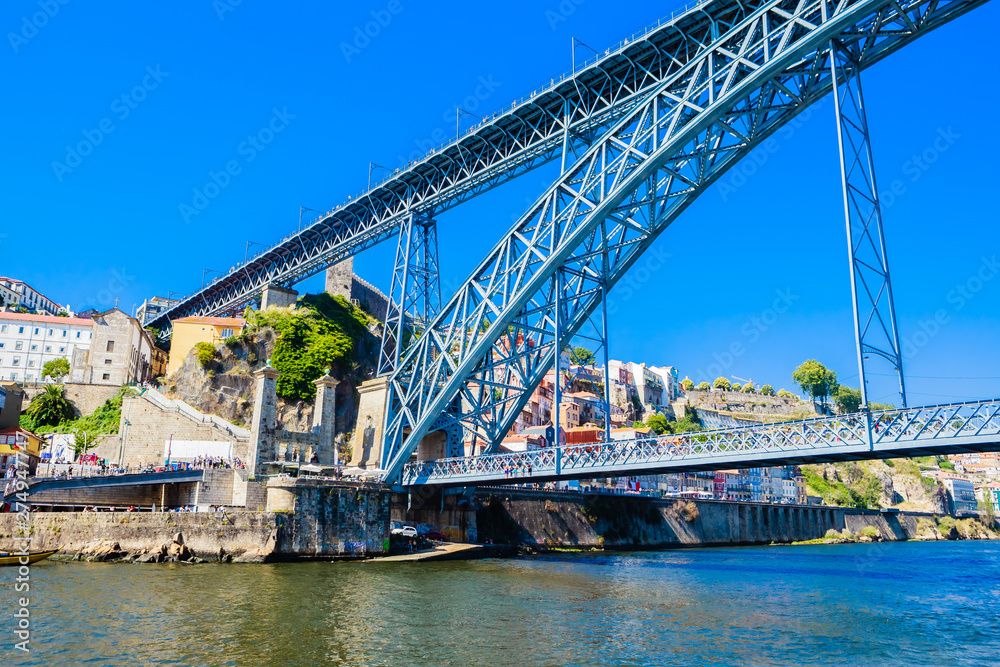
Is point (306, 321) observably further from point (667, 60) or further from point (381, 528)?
point (667, 60)

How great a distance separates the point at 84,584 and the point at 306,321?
32071mm

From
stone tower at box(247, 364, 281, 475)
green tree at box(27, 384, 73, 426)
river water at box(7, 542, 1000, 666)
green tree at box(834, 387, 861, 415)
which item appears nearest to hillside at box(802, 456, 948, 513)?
green tree at box(834, 387, 861, 415)

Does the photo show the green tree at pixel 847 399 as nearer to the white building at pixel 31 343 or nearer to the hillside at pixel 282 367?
the hillside at pixel 282 367

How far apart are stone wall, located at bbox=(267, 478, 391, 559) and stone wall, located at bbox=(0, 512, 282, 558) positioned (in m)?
1.19

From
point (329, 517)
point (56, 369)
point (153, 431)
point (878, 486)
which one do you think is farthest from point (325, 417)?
point (878, 486)

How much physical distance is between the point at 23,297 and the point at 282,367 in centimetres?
5965

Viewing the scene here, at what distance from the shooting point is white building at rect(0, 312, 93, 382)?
209 ft

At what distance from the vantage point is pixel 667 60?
A: 31.3m

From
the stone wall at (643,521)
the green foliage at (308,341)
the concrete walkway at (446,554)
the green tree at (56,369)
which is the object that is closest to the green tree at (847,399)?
the stone wall at (643,521)

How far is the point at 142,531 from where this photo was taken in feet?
91.0

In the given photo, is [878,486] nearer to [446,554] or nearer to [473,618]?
[446,554]

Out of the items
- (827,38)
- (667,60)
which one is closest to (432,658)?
(827,38)

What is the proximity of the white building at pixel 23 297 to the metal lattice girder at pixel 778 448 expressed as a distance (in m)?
74.2

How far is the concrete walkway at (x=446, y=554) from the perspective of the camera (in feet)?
99.5
